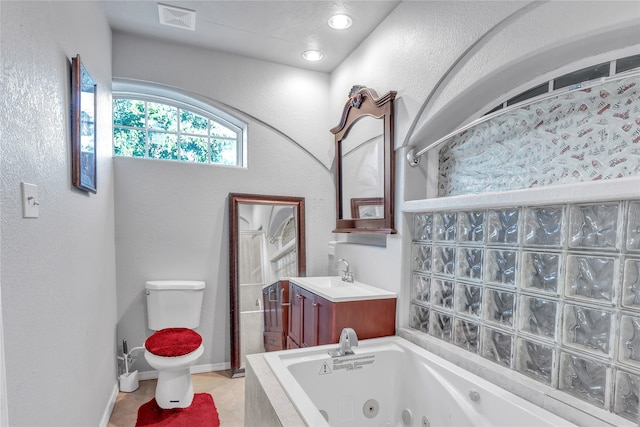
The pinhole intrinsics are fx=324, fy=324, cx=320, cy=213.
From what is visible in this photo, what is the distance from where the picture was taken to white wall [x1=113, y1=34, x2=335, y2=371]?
8.64 ft

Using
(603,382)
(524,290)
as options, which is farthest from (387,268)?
(603,382)

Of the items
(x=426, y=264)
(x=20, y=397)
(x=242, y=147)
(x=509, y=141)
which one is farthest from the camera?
(x=242, y=147)

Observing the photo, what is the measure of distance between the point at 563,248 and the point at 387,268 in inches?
44.8

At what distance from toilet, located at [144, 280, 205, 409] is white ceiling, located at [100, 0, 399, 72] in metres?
2.01

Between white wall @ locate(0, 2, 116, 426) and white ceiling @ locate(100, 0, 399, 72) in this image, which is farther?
white ceiling @ locate(100, 0, 399, 72)

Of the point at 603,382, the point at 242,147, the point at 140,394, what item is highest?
the point at 242,147

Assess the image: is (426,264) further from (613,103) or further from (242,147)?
(242,147)

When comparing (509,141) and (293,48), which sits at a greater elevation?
(293,48)

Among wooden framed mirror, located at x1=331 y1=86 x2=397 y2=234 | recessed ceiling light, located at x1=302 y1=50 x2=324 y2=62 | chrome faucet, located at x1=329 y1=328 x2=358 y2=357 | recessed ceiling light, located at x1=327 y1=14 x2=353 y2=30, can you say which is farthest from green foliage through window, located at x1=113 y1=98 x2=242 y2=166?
chrome faucet, located at x1=329 y1=328 x2=358 y2=357

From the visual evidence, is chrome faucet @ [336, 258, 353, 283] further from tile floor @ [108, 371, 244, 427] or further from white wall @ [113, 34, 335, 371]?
tile floor @ [108, 371, 244, 427]

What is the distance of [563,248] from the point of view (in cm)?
135

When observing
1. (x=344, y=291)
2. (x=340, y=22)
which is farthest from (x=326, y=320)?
(x=340, y=22)

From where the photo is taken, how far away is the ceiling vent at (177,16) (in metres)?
2.23

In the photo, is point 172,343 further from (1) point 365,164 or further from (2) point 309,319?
(1) point 365,164
